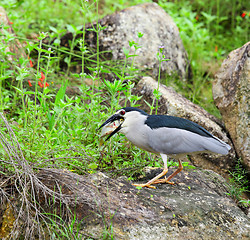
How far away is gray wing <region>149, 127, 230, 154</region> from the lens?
3.31m

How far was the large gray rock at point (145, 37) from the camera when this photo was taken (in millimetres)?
5574

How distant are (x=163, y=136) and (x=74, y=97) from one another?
213 cm

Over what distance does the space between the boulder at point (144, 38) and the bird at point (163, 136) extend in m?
2.00

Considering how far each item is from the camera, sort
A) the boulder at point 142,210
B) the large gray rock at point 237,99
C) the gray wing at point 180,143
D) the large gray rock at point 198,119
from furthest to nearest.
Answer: the large gray rock at point 198,119, the large gray rock at point 237,99, the gray wing at point 180,143, the boulder at point 142,210

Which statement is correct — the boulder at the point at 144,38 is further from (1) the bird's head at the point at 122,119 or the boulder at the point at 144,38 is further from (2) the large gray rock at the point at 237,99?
(1) the bird's head at the point at 122,119

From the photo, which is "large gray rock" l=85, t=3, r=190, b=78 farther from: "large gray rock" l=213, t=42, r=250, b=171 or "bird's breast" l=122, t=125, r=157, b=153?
"bird's breast" l=122, t=125, r=157, b=153

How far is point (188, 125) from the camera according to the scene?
3.45 meters

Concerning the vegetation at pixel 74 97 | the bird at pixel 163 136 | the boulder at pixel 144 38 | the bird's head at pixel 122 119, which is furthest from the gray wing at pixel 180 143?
the boulder at pixel 144 38

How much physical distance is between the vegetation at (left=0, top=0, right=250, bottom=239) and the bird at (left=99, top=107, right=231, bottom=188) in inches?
11.1

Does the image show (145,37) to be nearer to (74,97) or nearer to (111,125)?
(74,97)

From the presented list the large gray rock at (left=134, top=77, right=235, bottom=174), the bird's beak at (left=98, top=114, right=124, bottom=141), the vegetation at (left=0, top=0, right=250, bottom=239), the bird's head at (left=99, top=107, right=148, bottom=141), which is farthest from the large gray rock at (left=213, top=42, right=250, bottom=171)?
the bird's beak at (left=98, top=114, right=124, bottom=141)

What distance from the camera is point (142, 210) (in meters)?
2.86

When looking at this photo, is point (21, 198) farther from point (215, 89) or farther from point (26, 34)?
point (26, 34)

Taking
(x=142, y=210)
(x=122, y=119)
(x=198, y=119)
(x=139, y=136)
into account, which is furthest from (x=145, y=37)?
(x=142, y=210)
